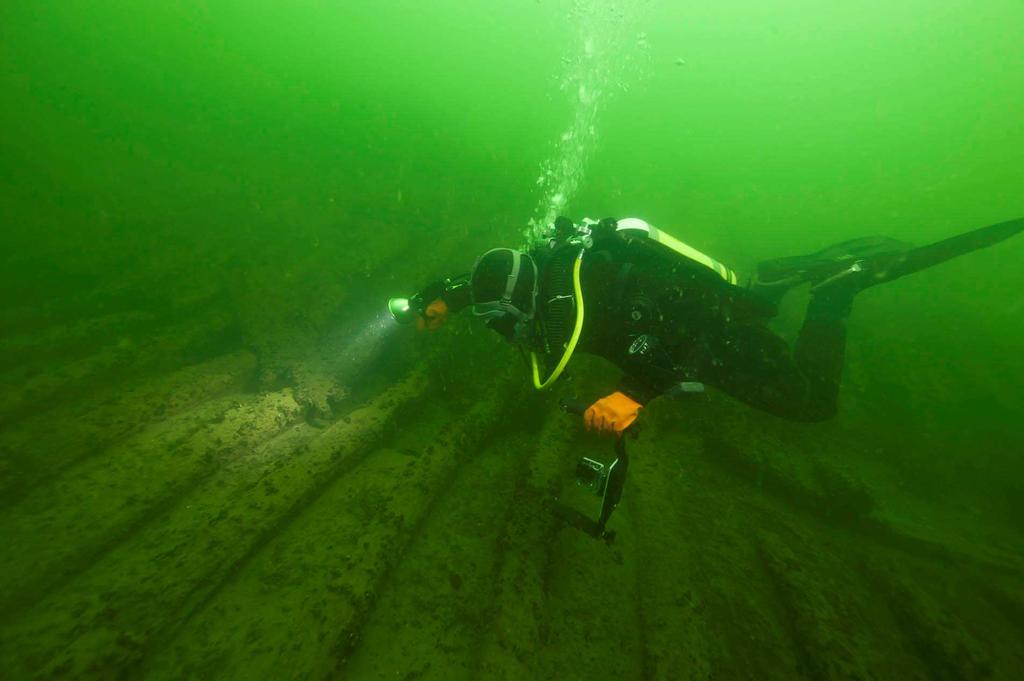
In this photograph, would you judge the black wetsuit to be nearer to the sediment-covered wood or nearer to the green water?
the green water

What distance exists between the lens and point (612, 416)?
2477mm

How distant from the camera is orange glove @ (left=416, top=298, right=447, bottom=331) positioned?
381 cm

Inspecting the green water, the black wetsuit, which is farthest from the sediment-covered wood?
the black wetsuit

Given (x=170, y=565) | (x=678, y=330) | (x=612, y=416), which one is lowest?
(x=170, y=565)

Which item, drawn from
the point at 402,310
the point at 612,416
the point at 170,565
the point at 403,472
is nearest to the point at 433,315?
the point at 402,310

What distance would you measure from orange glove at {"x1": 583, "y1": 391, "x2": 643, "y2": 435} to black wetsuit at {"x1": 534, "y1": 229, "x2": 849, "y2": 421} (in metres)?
0.29

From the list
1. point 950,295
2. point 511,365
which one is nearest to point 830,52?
point 950,295

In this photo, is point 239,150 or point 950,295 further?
point 239,150

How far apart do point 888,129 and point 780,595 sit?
233ft

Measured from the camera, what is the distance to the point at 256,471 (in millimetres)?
3340

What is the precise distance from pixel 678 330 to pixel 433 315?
209 centimetres

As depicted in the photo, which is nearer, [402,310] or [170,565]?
[170,565]

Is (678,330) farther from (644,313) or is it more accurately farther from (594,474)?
(594,474)

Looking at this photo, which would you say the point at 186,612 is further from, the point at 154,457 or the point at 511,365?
the point at 511,365
